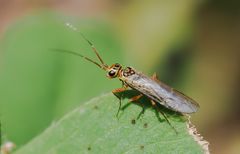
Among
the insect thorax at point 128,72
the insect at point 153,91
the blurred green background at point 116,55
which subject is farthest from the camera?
the blurred green background at point 116,55

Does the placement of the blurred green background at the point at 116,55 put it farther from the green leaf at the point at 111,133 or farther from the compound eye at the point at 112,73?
the green leaf at the point at 111,133

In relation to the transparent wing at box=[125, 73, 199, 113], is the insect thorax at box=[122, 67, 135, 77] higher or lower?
higher

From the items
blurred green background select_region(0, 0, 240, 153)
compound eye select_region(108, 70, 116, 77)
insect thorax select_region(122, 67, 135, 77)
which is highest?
blurred green background select_region(0, 0, 240, 153)

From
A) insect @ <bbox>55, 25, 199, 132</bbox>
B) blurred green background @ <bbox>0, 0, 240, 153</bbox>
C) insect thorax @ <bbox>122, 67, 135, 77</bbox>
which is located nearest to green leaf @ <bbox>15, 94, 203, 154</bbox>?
insect @ <bbox>55, 25, 199, 132</bbox>

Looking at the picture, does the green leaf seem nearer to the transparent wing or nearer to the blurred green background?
the transparent wing

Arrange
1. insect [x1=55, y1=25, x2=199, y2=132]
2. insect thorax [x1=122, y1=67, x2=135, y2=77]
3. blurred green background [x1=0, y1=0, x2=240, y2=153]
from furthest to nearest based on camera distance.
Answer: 1. blurred green background [x1=0, y1=0, x2=240, y2=153]
2. insect thorax [x1=122, y1=67, x2=135, y2=77]
3. insect [x1=55, y1=25, x2=199, y2=132]

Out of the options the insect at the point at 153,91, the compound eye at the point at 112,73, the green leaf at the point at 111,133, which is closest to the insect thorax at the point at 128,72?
the insect at the point at 153,91

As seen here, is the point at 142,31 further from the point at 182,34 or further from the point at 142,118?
the point at 142,118

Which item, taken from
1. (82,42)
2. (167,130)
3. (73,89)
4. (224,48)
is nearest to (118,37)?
(82,42)
